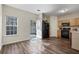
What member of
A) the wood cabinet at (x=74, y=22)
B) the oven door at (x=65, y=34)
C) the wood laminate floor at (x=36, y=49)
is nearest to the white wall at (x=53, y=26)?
the oven door at (x=65, y=34)

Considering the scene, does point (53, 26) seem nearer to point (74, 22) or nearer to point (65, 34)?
point (65, 34)

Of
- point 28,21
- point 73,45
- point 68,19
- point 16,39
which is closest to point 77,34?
point 73,45

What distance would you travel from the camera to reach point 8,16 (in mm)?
6059

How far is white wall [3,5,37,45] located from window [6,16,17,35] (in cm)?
21

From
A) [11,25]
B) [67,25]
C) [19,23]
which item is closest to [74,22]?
[67,25]

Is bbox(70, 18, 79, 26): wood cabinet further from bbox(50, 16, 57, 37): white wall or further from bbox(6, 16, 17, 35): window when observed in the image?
bbox(6, 16, 17, 35): window

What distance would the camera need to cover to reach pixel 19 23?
22.5 ft

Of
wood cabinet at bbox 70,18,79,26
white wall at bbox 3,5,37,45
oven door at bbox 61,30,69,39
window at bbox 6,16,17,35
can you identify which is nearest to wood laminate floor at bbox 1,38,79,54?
white wall at bbox 3,5,37,45

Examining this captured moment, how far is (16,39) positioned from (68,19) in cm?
502

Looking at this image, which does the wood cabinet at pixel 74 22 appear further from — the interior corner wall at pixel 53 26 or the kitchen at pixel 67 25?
the interior corner wall at pixel 53 26

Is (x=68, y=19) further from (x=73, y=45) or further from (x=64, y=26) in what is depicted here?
(x=73, y=45)

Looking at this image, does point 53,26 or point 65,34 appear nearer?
point 65,34

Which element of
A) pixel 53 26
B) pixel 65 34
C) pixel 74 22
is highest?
pixel 74 22

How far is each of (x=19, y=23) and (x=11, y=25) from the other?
624 mm
